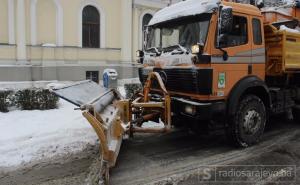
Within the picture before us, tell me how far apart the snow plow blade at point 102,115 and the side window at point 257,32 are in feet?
9.72

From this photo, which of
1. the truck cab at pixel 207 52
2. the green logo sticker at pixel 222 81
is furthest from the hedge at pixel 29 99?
the green logo sticker at pixel 222 81

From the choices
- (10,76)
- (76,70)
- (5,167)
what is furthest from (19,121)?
(76,70)

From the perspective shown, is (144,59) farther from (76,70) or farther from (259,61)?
(76,70)

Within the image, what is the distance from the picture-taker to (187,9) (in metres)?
6.37

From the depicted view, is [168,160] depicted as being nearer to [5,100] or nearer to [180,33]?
[180,33]

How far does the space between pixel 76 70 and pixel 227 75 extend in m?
11.7

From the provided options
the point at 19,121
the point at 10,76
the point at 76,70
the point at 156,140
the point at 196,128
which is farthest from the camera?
the point at 76,70

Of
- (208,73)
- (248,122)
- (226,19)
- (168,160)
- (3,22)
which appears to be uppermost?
(3,22)

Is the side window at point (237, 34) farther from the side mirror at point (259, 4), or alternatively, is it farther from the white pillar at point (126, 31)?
the white pillar at point (126, 31)

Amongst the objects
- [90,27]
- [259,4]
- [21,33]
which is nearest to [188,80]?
[259,4]

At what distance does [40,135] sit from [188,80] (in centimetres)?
346

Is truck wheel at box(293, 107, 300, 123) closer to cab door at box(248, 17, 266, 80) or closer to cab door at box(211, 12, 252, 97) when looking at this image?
cab door at box(248, 17, 266, 80)

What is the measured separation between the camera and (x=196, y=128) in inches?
264

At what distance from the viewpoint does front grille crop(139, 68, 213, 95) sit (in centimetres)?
593
